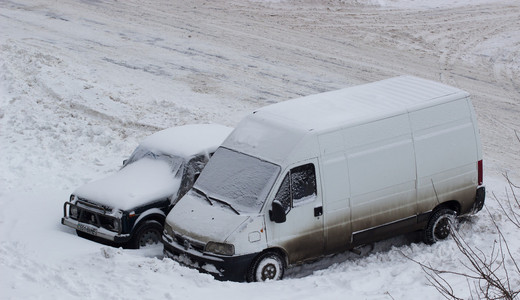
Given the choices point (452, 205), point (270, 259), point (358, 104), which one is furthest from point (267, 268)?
point (452, 205)

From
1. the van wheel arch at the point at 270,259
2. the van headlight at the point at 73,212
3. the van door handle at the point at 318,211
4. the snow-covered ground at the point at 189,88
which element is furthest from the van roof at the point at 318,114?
the van headlight at the point at 73,212

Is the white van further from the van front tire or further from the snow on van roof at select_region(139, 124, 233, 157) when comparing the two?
the snow on van roof at select_region(139, 124, 233, 157)

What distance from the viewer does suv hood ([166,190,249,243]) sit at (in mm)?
9305

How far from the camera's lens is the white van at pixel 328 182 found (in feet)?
30.9

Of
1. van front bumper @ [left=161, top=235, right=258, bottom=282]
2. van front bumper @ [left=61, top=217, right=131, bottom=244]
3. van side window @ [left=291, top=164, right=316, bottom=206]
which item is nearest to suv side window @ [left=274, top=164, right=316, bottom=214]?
van side window @ [left=291, top=164, right=316, bottom=206]

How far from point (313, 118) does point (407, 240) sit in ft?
8.29

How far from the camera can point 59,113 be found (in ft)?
53.0

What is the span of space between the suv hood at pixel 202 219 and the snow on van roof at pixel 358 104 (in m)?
1.47

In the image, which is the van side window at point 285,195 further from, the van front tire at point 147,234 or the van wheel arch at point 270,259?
the van front tire at point 147,234

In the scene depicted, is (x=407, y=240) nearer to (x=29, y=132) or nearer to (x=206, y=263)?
(x=206, y=263)

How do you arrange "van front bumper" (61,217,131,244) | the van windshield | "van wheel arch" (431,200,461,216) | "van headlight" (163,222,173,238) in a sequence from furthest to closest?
"van wheel arch" (431,200,461,216), "van front bumper" (61,217,131,244), "van headlight" (163,222,173,238), the van windshield

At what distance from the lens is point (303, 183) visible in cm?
962

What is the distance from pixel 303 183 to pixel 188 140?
266 centimetres

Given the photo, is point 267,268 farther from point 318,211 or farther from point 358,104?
point 358,104
